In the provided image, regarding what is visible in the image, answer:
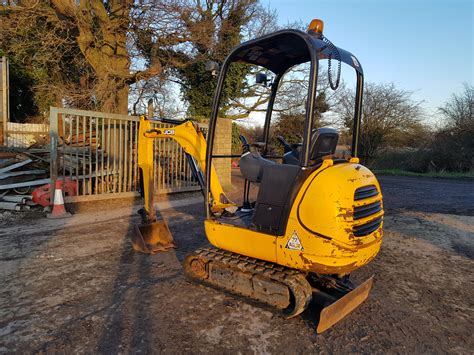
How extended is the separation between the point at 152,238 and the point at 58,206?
296 cm

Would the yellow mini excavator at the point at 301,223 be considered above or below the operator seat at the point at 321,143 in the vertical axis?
below

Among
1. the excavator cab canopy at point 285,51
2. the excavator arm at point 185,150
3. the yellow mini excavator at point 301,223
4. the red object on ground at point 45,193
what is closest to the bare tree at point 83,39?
the red object on ground at point 45,193

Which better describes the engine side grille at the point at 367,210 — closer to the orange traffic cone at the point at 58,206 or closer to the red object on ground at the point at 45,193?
the orange traffic cone at the point at 58,206

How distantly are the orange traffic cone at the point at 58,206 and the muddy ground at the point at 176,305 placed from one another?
932 millimetres

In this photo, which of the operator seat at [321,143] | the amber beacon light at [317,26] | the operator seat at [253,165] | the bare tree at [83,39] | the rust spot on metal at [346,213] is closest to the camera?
the rust spot on metal at [346,213]

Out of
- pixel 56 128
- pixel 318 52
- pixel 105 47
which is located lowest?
pixel 56 128

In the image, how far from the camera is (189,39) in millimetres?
13633

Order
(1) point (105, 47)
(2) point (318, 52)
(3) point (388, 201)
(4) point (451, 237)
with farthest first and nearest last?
(1) point (105, 47), (3) point (388, 201), (4) point (451, 237), (2) point (318, 52)

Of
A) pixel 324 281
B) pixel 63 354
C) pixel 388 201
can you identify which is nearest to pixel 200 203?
pixel 388 201

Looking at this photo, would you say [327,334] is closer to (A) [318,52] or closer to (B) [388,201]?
(A) [318,52]

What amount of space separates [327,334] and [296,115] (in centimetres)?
1962

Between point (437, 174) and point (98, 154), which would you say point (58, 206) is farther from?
point (437, 174)

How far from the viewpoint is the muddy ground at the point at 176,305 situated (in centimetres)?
297

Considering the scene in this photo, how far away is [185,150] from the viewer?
4.89 meters
